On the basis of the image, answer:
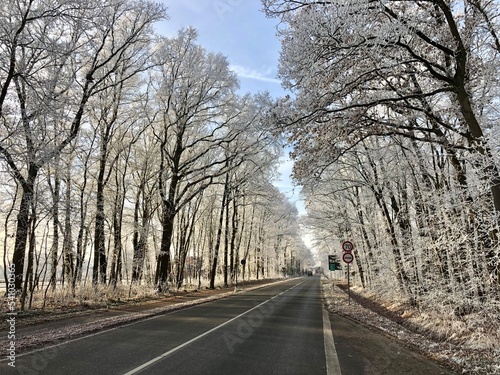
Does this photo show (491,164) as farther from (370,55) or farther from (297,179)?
(297,179)

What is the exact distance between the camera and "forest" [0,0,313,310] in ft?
39.1

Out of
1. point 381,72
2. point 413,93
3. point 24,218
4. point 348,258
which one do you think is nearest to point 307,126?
point 381,72

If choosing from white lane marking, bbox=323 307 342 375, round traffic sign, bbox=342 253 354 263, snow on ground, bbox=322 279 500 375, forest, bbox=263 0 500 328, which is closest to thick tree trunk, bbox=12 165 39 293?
forest, bbox=263 0 500 328

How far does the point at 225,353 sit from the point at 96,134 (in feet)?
59.6

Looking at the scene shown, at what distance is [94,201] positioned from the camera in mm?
19031

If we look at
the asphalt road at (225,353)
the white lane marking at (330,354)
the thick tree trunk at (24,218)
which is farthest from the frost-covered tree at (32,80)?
the white lane marking at (330,354)

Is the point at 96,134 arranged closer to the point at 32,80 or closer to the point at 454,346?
the point at 32,80

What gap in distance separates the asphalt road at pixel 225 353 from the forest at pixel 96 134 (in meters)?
4.69

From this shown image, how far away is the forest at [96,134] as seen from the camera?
1191 cm

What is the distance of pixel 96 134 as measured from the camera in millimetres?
21391

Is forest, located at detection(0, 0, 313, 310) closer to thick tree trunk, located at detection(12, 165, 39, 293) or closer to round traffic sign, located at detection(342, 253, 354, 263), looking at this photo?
thick tree trunk, located at detection(12, 165, 39, 293)

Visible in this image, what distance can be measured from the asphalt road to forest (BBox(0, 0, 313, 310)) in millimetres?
4692

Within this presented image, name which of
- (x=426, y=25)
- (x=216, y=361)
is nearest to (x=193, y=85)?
(x=426, y=25)

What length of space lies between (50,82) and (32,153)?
2.52m
